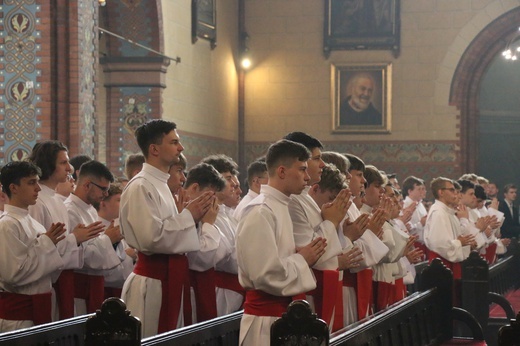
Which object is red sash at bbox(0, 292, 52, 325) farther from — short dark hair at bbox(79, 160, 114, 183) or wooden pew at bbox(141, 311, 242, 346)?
wooden pew at bbox(141, 311, 242, 346)

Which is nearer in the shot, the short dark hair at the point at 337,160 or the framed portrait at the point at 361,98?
the short dark hair at the point at 337,160

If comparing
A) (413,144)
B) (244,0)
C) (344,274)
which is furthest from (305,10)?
(344,274)

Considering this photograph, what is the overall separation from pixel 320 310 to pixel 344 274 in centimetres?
113

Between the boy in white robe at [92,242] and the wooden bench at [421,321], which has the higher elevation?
the boy in white robe at [92,242]

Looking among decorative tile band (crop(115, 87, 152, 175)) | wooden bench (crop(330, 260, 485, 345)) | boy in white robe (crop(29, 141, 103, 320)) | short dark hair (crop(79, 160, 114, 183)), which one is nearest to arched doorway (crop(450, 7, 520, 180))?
decorative tile band (crop(115, 87, 152, 175))

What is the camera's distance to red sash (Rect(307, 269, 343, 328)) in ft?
19.9

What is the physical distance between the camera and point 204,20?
18.3 meters

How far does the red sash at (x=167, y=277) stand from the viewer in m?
6.55

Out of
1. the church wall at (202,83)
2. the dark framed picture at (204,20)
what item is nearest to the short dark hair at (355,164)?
the church wall at (202,83)

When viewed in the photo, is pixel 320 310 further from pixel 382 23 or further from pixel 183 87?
pixel 382 23

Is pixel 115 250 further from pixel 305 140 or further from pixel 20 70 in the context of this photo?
pixel 20 70

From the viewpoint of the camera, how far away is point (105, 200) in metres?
8.02

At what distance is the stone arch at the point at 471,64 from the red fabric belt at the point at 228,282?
13441 millimetres

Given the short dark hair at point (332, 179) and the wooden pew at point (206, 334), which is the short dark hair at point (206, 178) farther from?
the wooden pew at point (206, 334)
